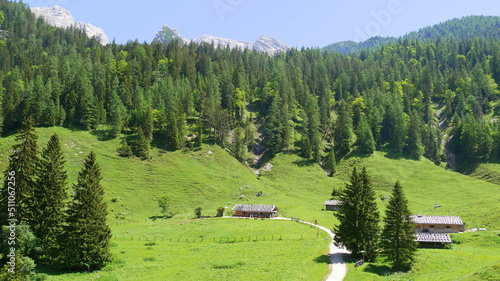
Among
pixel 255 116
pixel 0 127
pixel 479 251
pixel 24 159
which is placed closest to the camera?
pixel 24 159

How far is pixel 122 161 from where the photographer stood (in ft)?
391

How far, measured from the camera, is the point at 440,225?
7375 cm

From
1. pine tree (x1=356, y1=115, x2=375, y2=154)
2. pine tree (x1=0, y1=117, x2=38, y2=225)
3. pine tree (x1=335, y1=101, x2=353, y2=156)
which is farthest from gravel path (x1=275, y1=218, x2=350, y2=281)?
pine tree (x1=335, y1=101, x2=353, y2=156)

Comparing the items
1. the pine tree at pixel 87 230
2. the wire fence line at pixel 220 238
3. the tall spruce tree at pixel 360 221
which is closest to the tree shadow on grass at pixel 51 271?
the pine tree at pixel 87 230

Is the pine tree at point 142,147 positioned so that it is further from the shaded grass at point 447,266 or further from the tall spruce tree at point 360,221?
the shaded grass at point 447,266

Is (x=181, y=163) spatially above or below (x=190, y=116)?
below

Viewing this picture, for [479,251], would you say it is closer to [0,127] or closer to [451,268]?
[451,268]

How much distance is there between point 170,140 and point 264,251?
90150 mm

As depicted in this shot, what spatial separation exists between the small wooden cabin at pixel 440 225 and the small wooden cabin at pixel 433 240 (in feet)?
33.9

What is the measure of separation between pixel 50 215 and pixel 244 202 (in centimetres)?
6508

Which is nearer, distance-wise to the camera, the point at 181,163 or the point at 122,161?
the point at 122,161

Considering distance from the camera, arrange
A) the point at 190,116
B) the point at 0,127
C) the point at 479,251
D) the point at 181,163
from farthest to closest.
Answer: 1. the point at 190,116
2. the point at 181,163
3. the point at 0,127
4. the point at 479,251

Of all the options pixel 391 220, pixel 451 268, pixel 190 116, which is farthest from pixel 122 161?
pixel 451 268

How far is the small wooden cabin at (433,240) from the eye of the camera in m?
60.9
